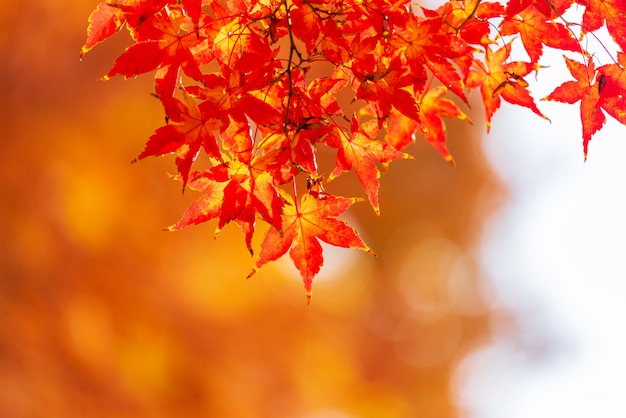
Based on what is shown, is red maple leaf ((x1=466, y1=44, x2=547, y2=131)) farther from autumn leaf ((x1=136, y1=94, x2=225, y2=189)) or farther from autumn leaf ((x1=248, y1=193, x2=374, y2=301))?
autumn leaf ((x1=136, y1=94, x2=225, y2=189))

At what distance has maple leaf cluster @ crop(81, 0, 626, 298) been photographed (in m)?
0.66

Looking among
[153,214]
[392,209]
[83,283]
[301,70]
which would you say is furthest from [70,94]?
[301,70]

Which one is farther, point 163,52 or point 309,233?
point 309,233

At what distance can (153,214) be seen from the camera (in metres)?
2.57

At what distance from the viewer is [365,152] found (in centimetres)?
78

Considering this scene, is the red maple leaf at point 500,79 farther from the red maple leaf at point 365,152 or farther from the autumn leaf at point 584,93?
the red maple leaf at point 365,152

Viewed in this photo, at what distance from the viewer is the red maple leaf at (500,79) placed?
0.76 metres

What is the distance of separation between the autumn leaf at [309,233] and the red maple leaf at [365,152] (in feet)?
0.14

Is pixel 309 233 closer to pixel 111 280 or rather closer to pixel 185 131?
pixel 185 131

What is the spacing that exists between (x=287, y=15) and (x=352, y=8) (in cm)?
9

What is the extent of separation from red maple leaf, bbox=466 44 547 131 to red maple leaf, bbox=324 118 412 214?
0.17 meters

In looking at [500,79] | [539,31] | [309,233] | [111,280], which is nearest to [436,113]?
[500,79]

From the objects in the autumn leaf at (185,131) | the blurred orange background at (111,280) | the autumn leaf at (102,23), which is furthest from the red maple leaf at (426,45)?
the blurred orange background at (111,280)

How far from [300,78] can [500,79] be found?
322 millimetres
